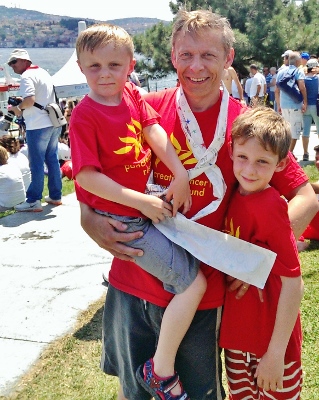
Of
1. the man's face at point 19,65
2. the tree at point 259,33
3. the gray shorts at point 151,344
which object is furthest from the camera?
the tree at point 259,33

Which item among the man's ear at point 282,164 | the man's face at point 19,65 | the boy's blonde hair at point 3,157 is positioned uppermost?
the man's face at point 19,65

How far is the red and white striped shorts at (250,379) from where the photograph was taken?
1.90 m

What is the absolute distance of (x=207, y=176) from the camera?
1.86 metres

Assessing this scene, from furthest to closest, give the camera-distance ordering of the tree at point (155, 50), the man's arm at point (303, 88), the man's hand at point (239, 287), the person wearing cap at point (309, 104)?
the tree at point (155, 50)
the person wearing cap at point (309, 104)
the man's arm at point (303, 88)
the man's hand at point (239, 287)

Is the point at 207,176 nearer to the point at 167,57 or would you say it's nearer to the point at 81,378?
the point at 81,378

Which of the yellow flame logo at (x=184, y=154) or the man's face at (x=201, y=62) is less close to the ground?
the man's face at (x=201, y=62)

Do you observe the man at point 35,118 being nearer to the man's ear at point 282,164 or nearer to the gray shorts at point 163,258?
the gray shorts at point 163,258

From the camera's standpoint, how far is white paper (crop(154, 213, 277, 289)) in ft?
5.80

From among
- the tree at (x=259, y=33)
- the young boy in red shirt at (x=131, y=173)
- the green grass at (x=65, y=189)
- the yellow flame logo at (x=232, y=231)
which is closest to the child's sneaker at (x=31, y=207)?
the green grass at (x=65, y=189)

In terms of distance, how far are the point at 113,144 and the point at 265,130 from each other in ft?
1.81

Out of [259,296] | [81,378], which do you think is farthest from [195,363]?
[81,378]

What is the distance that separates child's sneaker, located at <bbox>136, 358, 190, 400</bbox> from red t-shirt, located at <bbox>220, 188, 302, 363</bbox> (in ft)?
0.79

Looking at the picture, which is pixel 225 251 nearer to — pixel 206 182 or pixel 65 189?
pixel 206 182

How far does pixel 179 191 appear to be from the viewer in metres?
1.82
